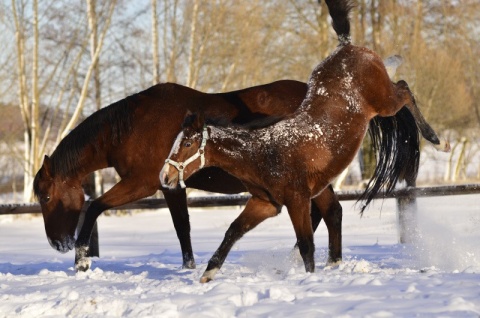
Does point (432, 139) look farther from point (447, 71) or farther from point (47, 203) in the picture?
point (447, 71)

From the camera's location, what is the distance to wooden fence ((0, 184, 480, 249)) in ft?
33.5

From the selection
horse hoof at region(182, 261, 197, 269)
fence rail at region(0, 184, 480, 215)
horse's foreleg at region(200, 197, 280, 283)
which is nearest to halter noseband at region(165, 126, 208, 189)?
horse's foreleg at region(200, 197, 280, 283)

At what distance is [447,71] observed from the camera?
3070cm

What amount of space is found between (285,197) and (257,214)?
331 mm

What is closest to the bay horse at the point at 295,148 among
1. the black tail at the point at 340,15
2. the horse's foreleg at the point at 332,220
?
the black tail at the point at 340,15

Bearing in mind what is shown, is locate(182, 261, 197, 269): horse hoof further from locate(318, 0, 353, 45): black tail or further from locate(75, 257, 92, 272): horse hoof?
locate(318, 0, 353, 45): black tail

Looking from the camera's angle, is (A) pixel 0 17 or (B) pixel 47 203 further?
(A) pixel 0 17

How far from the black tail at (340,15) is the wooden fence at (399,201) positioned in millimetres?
3395

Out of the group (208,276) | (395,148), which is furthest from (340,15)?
(208,276)

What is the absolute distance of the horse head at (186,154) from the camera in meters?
6.11

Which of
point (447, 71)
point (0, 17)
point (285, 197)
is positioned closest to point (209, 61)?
point (0, 17)

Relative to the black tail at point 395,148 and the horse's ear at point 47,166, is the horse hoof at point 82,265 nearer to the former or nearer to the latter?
the horse's ear at point 47,166

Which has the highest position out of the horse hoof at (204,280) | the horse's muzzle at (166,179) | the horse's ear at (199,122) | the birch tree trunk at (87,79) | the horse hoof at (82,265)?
the birch tree trunk at (87,79)

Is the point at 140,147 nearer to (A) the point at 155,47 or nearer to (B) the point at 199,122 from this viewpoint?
(B) the point at 199,122
